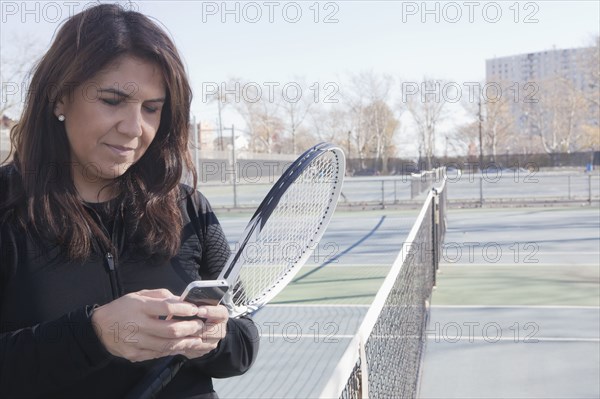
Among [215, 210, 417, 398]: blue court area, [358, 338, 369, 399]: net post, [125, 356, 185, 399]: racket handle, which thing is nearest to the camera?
[125, 356, 185, 399]: racket handle

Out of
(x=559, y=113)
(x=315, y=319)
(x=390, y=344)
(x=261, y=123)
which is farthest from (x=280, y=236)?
(x=559, y=113)

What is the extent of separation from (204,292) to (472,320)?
20.4 feet

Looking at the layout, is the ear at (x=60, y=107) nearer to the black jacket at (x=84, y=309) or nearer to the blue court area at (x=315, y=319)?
the black jacket at (x=84, y=309)

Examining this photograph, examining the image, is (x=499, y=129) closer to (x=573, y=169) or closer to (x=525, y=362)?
(x=573, y=169)

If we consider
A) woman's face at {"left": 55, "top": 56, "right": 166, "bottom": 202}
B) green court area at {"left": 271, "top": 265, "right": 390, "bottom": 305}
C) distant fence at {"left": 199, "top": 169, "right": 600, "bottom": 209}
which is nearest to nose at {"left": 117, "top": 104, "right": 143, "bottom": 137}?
woman's face at {"left": 55, "top": 56, "right": 166, "bottom": 202}

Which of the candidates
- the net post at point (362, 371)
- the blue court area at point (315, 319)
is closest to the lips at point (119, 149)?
the net post at point (362, 371)

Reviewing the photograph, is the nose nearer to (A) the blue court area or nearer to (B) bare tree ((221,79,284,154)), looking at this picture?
(A) the blue court area

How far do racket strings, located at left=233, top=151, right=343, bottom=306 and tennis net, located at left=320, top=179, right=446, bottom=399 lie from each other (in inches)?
10.9

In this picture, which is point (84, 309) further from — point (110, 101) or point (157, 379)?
point (110, 101)

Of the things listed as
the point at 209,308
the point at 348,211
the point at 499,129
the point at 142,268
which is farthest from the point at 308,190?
the point at 499,129

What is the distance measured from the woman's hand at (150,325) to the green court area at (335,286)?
6.98 meters

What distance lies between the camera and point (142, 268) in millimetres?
1634

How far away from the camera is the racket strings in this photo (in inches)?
74.3

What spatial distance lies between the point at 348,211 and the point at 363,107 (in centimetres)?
3521
